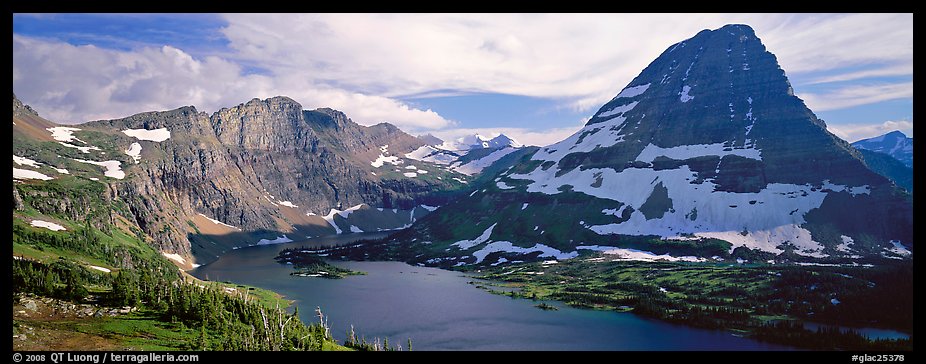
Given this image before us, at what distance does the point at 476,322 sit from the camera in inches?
4387

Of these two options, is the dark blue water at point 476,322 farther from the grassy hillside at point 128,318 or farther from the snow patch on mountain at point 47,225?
the snow patch on mountain at point 47,225

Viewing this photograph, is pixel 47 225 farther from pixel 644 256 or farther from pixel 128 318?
pixel 644 256

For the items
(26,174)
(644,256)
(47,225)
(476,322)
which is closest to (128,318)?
(476,322)

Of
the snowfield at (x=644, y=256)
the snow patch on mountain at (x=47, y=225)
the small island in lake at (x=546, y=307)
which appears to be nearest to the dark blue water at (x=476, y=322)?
the small island in lake at (x=546, y=307)

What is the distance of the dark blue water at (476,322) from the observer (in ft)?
311

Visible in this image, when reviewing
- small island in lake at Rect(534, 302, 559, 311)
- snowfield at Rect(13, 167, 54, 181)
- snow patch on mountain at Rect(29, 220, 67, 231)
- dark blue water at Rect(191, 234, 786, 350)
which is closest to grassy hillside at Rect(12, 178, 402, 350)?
snow patch on mountain at Rect(29, 220, 67, 231)

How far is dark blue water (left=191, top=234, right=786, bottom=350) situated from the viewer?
311 ft

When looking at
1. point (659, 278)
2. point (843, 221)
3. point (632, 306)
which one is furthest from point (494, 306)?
point (843, 221)

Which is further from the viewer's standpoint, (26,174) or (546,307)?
(26,174)

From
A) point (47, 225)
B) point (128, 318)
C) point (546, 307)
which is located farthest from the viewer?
Result: point (47, 225)

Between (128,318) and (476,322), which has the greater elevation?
(128,318)

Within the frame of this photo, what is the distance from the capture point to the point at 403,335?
101 metres
